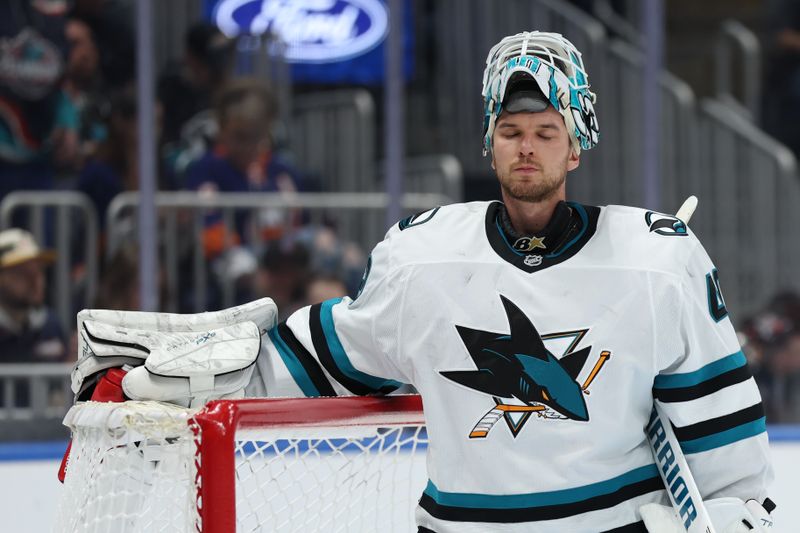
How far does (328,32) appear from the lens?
4.84 metres

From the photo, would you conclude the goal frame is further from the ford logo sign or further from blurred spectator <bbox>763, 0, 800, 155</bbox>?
blurred spectator <bbox>763, 0, 800, 155</bbox>

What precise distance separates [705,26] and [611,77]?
2.38 ft

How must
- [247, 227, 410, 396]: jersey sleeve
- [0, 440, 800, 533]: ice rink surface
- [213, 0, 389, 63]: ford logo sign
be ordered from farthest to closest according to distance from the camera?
1. [213, 0, 389, 63]: ford logo sign
2. [0, 440, 800, 533]: ice rink surface
3. [247, 227, 410, 396]: jersey sleeve

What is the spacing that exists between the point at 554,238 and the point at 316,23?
12.1 feet

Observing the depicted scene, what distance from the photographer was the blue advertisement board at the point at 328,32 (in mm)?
4660

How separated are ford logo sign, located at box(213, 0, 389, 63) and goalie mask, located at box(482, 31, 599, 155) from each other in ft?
10.8

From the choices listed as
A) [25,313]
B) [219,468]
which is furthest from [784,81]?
[219,468]

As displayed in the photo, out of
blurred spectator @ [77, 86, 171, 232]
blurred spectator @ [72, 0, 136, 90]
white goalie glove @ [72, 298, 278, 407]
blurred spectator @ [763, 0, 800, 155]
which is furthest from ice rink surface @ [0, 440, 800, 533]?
blurred spectator @ [763, 0, 800, 155]

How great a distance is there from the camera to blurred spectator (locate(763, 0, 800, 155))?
4.84m

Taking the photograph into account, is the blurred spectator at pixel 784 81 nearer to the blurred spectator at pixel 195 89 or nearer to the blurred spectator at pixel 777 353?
the blurred spectator at pixel 777 353

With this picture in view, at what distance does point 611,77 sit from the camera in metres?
4.72

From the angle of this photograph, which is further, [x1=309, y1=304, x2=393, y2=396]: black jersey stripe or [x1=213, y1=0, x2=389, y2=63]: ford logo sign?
[x1=213, y1=0, x2=389, y2=63]: ford logo sign

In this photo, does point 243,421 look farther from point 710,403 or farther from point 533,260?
point 710,403

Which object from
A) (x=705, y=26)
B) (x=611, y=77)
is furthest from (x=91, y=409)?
(x=705, y=26)
